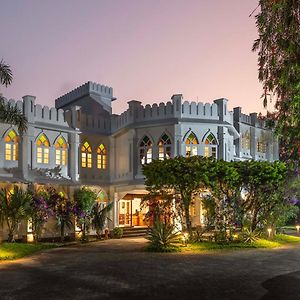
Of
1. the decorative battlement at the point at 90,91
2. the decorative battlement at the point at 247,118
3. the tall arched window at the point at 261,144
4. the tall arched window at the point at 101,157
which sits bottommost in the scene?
the tall arched window at the point at 101,157

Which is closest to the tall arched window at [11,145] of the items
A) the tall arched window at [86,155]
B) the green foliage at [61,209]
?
the green foliage at [61,209]

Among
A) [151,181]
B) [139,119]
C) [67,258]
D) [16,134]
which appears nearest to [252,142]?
[139,119]

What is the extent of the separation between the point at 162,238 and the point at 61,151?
32.9ft

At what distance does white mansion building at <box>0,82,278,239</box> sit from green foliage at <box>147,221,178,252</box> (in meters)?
5.08

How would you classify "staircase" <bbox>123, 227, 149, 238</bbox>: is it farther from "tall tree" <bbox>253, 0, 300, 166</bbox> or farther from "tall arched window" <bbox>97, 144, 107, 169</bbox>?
"tall tree" <bbox>253, 0, 300, 166</bbox>

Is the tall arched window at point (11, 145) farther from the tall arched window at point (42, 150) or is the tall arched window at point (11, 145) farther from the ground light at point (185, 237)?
the ground light at point (185, 237)

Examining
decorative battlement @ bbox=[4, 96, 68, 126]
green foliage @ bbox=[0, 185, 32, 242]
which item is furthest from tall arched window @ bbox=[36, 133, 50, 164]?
green foliage @ bbox=[0, 185, 32, 242]

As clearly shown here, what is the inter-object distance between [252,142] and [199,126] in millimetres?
8614

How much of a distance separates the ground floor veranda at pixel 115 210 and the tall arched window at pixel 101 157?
1.36 m

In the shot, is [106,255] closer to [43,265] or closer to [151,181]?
[43,265]

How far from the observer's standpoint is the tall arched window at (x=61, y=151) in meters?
25.8

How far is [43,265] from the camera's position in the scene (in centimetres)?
1467

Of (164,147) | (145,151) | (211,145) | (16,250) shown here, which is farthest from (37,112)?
(211,145)

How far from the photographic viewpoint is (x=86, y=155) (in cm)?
2797
